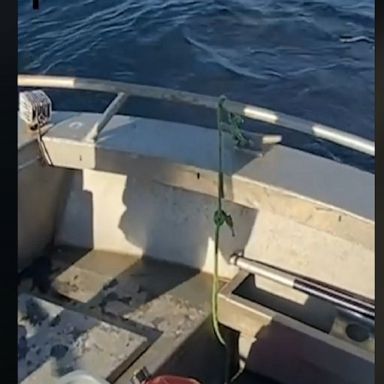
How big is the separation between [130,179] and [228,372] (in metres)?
0.55

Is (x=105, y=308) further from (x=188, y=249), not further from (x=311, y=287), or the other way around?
(x=311, y=287)

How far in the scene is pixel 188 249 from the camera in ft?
7.69

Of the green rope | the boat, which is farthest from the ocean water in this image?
the green rope

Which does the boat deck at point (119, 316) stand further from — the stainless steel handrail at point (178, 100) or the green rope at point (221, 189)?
the stainless steel handrail at point (178, 100)

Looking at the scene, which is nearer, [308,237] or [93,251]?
[308,237]

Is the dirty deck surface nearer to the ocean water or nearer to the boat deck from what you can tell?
the boat deck

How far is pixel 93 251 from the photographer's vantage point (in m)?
2.46

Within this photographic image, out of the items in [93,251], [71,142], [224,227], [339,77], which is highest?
[71,142]

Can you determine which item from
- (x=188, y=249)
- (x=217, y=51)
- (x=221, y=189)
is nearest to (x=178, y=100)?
(x=221, y=189)

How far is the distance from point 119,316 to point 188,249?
10.2 inches

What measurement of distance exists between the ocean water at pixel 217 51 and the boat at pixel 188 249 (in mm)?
2239

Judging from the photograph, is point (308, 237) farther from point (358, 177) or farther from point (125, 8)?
point (125, 8)

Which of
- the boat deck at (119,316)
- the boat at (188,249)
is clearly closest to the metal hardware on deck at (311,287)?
the boat at (188,249)
